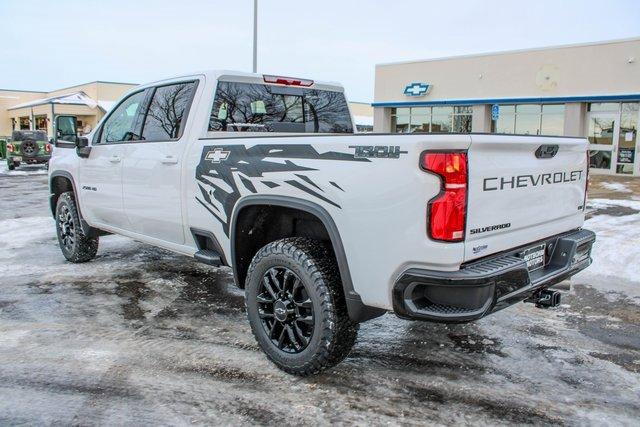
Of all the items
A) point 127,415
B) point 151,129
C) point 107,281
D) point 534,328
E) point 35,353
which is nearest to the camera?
point 127,415

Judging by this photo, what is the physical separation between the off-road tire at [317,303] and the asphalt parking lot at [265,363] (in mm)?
157

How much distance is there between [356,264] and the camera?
3.16 metres

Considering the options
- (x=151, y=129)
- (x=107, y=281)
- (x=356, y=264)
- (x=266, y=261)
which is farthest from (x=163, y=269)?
(x=356, y=264)

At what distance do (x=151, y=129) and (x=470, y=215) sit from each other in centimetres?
323

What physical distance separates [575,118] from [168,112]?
20.6 meters

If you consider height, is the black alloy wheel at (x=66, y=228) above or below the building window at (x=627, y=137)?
below

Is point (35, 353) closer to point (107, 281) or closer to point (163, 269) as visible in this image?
point (107, 281)

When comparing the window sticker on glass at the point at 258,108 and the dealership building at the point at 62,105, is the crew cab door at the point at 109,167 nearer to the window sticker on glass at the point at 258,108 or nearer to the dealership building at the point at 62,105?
the window sticker on glass at the point at 258,108

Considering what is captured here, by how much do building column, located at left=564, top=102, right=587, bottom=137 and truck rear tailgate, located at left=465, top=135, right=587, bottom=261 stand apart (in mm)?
19713

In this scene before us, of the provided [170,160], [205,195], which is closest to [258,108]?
[170,160]

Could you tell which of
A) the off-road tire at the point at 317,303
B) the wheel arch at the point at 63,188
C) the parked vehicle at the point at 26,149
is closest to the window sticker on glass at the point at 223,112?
the off-road tire at the point at 317,303

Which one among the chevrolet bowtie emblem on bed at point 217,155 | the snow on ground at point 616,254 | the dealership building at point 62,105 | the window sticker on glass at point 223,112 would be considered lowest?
the snow on ground at point 616,254

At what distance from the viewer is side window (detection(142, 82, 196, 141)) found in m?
4.70

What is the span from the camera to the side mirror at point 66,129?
20.1 ft
